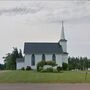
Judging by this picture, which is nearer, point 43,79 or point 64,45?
point 43,79

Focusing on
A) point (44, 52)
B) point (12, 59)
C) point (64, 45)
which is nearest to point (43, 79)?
point (44, 52)

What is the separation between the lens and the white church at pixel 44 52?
373 feet

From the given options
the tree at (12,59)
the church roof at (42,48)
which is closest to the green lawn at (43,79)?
the church roof at (42,48)

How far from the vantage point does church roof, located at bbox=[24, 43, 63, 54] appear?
114469 mm

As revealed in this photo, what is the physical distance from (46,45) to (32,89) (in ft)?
301

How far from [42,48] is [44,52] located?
1.57 m

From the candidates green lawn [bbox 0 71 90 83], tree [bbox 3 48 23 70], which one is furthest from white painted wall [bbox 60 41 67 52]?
green lawn [bbox 0 71 90 83]

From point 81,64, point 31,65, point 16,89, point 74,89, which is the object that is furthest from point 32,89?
point 81,64

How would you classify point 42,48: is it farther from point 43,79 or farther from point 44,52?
point 43,79

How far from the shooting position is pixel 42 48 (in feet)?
380

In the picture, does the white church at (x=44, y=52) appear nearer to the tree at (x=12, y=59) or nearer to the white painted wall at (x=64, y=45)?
the white painted wall at (x=64, y=45)

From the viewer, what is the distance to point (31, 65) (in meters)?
113

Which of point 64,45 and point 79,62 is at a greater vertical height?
point 64,45

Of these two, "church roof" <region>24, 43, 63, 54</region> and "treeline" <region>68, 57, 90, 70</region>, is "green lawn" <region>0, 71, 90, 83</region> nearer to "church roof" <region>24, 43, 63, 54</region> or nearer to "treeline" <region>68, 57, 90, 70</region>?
"church roof" <region>24, 43, 63, 54</region>
